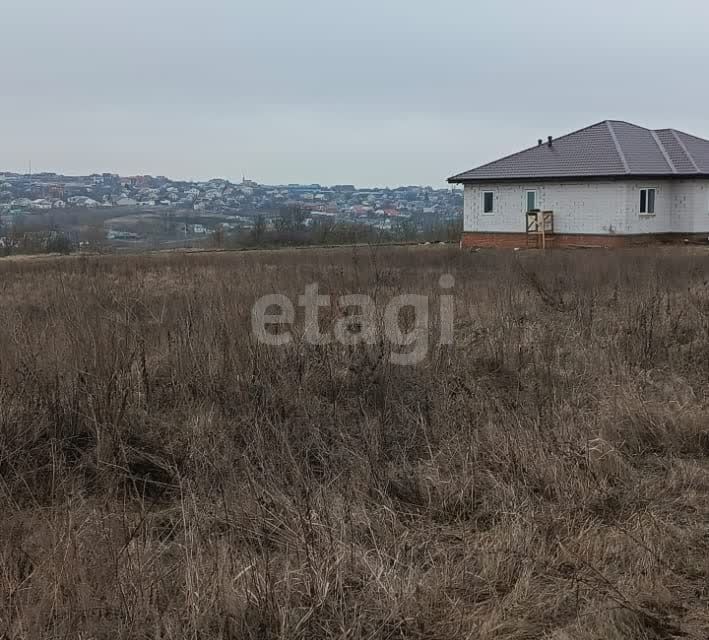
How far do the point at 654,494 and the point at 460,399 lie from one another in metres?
1.76

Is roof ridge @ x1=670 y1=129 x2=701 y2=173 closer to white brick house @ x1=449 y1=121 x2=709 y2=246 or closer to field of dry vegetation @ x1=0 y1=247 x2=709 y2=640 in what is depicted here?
white brick house @ x1=449 y1=121 x2=709 y2=246

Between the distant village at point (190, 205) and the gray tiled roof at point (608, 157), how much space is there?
8.15 meters

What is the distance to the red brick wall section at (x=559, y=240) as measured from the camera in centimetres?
2684

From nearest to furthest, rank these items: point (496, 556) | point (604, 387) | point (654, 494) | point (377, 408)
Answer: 1. point (496, 556)
2. point (654, 494)
3. point (377, 408)
4. point (604, 387)

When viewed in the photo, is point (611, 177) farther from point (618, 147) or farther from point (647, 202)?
point (618, 147)

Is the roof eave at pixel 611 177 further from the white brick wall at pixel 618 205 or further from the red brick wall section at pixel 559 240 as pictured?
the red brick wall section at pixel 559 240

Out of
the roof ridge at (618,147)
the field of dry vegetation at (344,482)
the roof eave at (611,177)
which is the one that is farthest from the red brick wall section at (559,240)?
the field of dry vegetation at (344,482)

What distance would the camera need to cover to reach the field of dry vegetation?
2.78m

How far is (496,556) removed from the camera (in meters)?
3.20

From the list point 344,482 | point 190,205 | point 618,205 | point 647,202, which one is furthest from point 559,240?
point 190,205

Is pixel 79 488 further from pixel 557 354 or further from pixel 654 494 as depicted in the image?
pixel 557 354

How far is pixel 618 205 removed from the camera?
26.7 meters

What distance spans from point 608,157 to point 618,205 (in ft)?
6.85

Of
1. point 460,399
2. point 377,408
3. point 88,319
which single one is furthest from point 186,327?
point 460,399
